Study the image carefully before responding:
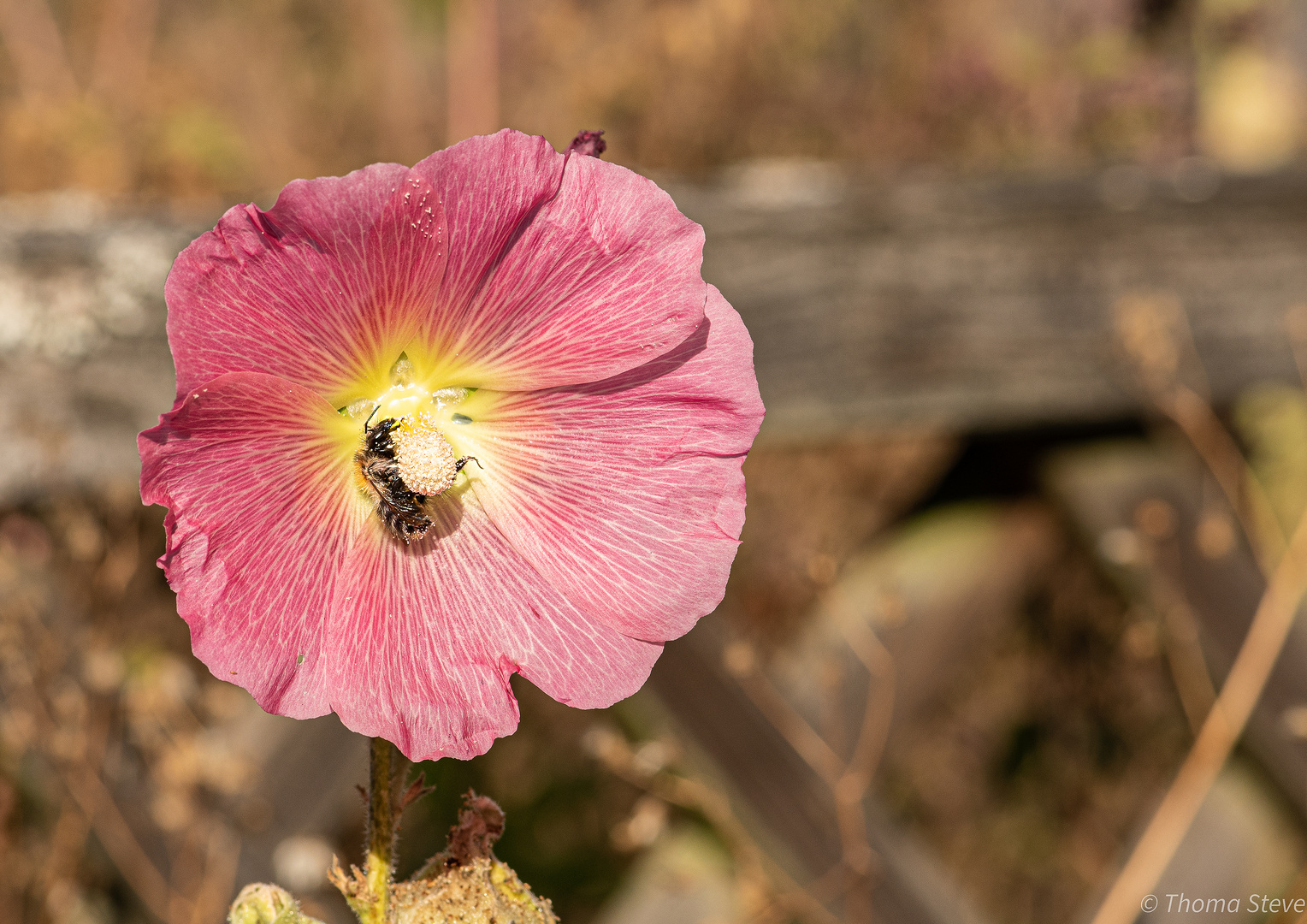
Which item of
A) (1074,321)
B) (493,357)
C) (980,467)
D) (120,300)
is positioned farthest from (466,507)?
(980,467)

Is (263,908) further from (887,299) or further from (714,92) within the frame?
(714,92)

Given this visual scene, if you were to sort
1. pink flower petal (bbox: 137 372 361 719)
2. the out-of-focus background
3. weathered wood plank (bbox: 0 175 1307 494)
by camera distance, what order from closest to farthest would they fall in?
pink flower petal (bbox: 137 372 361 719) < weathered wood plank (bbox: 0 175 1307 494) < the out-of-focus background

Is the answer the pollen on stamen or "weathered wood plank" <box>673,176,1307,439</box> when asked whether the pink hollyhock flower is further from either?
"weathered wood plank" <box>673,176,1307,439</box>

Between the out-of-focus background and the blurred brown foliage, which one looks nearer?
the out-of-focus background

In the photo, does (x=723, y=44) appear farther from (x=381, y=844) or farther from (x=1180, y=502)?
(x=381, y=844)

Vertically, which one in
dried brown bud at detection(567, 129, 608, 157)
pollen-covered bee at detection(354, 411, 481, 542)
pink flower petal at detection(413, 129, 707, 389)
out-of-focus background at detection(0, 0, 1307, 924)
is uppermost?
dried brown bud at detection(567, 129, 608, 157)

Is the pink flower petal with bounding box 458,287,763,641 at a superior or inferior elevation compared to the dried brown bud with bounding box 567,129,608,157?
inferior

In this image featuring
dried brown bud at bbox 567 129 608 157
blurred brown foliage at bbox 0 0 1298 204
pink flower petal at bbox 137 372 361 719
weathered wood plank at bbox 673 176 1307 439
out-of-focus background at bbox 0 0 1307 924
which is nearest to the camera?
pink flower petal at bbox 137 372 361 719

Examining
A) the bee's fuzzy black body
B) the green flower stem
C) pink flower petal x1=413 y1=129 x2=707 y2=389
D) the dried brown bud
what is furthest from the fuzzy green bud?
the dried brown bud
